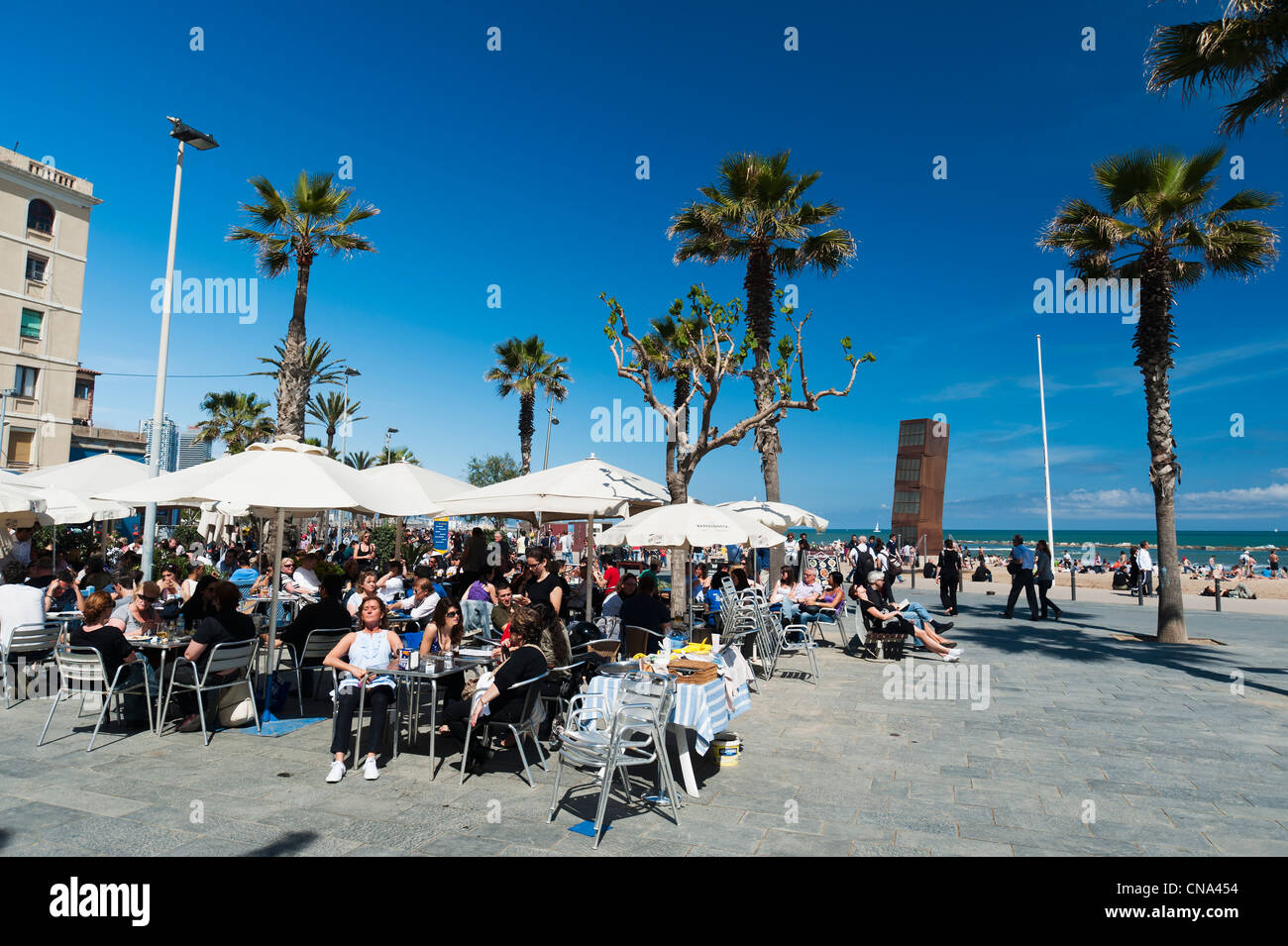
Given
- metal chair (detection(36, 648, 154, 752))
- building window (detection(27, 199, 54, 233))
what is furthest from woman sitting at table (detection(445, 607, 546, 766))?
building window (detection(27, 199, 54, 233))

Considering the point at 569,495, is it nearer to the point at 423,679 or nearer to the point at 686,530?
Result: the point at 686,530

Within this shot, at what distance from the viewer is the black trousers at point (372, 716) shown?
5398 millimetres

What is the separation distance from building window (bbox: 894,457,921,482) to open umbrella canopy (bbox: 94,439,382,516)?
30.4m

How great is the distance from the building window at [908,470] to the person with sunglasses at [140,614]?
105 ft

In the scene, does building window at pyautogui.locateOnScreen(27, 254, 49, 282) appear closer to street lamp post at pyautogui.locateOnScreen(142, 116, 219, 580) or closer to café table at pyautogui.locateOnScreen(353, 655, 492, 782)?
street lamp post at pyautogui.locateOnScreen(142, 116, 219, 580)

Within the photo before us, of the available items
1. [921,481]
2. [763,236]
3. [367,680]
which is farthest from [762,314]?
[921,481]

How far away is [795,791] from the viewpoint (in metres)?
5.21

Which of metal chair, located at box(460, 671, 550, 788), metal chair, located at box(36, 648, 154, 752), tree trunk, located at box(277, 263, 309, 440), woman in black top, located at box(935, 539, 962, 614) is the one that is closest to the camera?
metal chair, located at box(460, 671, 550, 788)

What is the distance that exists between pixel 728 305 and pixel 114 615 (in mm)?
9157

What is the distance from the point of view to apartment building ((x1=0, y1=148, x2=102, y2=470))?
3100 cm

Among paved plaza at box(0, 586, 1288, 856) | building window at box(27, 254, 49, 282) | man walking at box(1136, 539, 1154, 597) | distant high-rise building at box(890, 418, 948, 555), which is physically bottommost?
paved plaza at box(0, 586, 1288, 856)

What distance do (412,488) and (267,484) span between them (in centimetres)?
392

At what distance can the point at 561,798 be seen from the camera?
16.6ft
